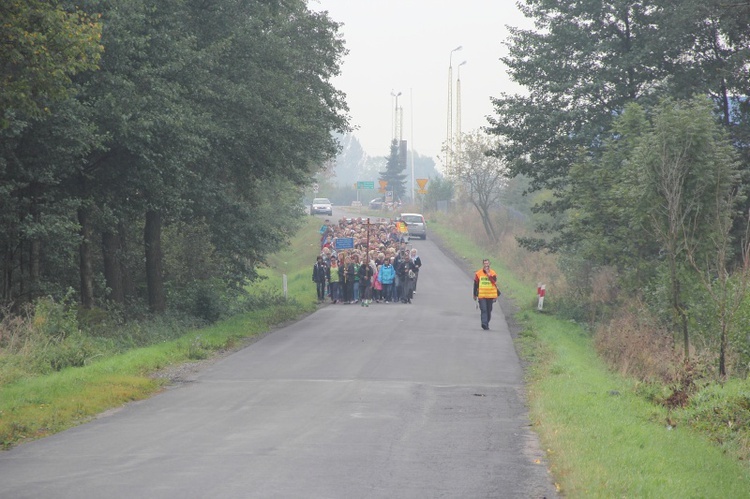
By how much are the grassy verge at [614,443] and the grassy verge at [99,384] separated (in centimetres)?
579

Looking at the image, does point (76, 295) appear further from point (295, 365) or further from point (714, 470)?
point (714, 470)

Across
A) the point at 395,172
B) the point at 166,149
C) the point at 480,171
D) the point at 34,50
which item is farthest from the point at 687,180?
the point at 395,172

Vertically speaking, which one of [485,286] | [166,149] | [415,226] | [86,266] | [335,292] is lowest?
[335,292]

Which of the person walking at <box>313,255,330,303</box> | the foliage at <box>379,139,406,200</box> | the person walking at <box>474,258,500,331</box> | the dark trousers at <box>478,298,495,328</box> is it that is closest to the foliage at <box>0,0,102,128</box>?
the person walking at <box>474,258,500,331</box>

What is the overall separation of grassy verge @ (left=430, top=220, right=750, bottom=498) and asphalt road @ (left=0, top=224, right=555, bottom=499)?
12.2 inches

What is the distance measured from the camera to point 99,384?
14641mm

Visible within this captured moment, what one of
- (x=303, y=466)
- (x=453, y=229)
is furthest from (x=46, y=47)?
(x=453, y=229)

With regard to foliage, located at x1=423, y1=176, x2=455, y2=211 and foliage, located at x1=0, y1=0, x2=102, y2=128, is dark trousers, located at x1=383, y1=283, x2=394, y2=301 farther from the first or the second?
foliage, located at x1=423, y1=176, x2=455, y2=211

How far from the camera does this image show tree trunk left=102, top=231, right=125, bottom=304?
24.7 meters

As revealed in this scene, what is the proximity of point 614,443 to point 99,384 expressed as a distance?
8046 mm

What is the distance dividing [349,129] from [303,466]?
23859mm

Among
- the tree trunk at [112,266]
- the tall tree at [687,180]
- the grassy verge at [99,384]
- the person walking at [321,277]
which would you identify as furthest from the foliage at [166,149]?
the tall tree at [687,180]

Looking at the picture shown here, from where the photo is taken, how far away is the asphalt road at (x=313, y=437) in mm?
8406

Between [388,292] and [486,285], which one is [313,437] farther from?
[388,292]
